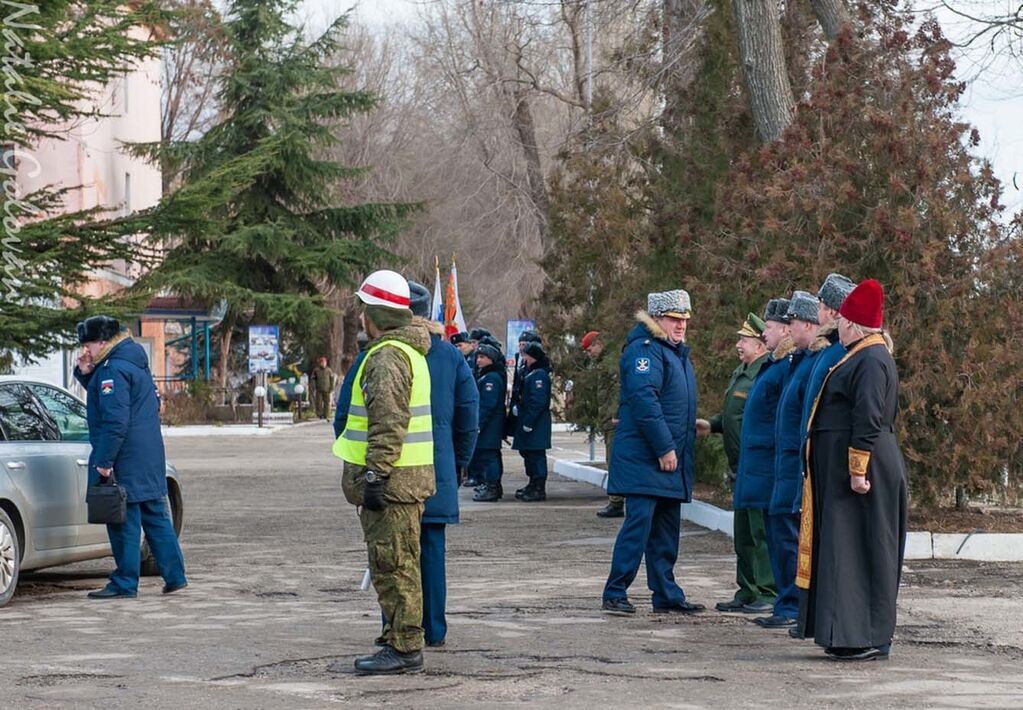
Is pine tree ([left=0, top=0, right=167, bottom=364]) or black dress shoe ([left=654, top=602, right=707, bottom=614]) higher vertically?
pine tree ([left=0, top=0, right=167, bottom=364])

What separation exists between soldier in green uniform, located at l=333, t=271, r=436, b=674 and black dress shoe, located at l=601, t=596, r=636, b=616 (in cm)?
237

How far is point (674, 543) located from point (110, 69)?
35.8 feet

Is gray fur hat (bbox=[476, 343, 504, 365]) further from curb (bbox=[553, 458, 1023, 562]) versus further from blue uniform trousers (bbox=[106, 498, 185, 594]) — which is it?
blue uniform trousers (bbox=[106, 498, 185, 594])

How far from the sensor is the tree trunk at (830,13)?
740 inches

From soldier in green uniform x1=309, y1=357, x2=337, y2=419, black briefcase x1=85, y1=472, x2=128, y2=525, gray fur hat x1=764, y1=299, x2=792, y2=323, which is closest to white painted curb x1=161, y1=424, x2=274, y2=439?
soldier in green uniform x1=309, y1=357, x2=337, y2=419

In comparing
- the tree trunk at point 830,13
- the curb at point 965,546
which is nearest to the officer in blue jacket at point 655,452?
the curb at point 965,546

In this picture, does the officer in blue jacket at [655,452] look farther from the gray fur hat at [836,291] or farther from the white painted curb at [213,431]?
the white painted curb at [213,431]

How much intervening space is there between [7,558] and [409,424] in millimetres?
4188

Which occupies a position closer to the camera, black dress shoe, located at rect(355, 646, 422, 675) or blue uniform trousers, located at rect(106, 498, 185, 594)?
black dress shoe, located at rect(355, 646, 422, 675)

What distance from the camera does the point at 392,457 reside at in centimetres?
811

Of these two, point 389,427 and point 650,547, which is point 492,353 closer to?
point 650,547

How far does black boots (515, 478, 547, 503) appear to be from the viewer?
66.8 ft

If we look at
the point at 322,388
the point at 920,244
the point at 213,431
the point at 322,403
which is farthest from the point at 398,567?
the point at 322,403

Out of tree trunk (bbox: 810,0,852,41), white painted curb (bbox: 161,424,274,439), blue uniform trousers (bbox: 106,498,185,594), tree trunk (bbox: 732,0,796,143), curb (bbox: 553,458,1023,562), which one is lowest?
curb (bbox: 553,458,1023,562)
